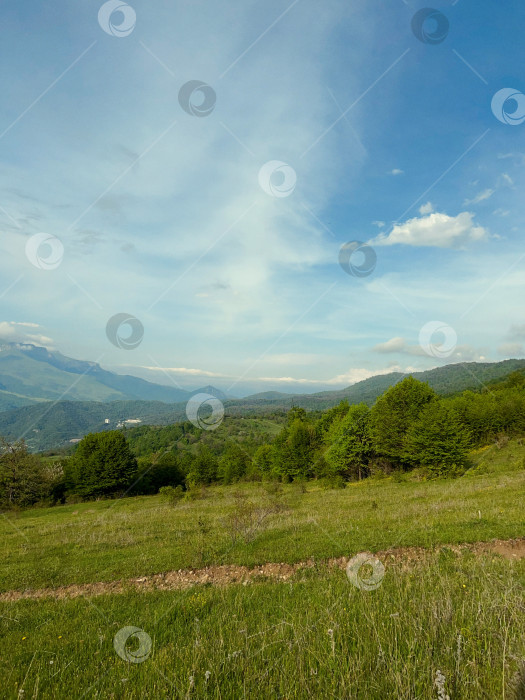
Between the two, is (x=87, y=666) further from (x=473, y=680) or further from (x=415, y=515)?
(x=415, y=515)

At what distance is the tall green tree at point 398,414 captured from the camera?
52.8 m

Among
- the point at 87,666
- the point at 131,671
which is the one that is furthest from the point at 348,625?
the point at 87,666

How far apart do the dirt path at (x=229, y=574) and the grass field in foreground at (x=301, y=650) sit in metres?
3.38

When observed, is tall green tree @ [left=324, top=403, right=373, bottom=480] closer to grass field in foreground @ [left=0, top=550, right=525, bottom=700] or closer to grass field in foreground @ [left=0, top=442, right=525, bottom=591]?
grass field in foreground @ [left=0, top=442, right=525, bottom=591]

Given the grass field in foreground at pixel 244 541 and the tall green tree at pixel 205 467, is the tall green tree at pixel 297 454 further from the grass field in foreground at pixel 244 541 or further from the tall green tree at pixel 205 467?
the grass field in foreground at pixel 244 541

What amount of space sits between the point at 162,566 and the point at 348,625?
31.4 ft

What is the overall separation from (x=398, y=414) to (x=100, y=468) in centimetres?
5860

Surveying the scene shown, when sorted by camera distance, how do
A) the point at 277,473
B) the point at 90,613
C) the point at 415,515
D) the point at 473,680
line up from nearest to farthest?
the point at 473,680 < the point at 90,613 < the point at 415,515 < the point at 277,473

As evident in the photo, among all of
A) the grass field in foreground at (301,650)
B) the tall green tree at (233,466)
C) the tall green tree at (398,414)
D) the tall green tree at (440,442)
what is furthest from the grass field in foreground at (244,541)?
the tall green tree at (233,466)

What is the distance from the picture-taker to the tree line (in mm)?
45531

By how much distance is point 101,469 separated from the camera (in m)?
67.2

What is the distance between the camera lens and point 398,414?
54000 millimetres

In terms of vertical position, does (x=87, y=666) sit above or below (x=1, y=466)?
above

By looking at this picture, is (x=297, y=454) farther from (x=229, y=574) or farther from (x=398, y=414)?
(x=229, y=574)
